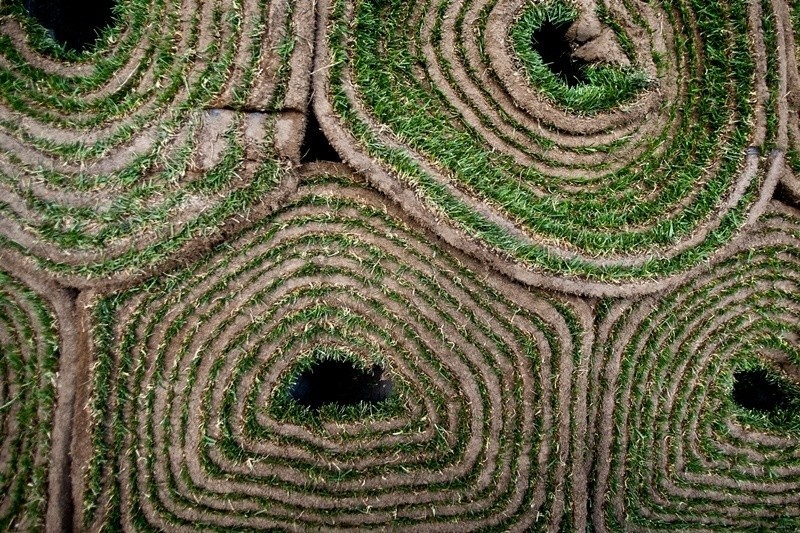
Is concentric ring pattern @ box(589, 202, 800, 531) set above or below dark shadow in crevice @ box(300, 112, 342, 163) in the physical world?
below

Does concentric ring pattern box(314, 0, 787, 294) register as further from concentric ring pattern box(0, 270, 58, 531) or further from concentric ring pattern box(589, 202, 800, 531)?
concentric ring pattern box(0, 270, 58, 531)

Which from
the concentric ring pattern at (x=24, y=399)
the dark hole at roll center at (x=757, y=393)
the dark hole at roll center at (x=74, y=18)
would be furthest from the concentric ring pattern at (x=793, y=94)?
the concentric ring pattern at (x=24, y=399)

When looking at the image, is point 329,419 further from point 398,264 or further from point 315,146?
point 315,146

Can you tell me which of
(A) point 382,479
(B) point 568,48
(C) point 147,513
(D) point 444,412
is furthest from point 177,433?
(B) point 568,48

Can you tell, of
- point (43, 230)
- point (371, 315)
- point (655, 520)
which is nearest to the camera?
point (43, 230)

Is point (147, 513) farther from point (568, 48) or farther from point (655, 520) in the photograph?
point (568, 48)

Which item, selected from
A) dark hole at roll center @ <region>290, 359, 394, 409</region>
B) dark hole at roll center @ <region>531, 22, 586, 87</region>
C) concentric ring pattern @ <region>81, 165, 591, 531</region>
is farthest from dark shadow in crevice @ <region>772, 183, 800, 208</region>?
dark hole at roll center @ <region>290, 359, 394, 409</region>

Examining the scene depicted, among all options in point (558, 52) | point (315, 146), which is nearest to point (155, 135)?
point (315, 146)
